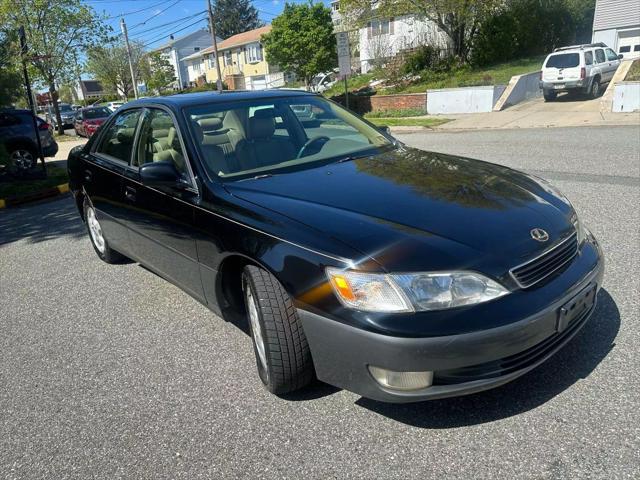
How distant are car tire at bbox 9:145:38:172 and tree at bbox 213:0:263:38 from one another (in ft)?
245

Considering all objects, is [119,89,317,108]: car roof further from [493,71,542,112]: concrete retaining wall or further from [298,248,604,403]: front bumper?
[493,71,542,112]: concrete retaining wall

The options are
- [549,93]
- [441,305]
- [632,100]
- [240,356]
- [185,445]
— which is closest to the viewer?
[441,305]

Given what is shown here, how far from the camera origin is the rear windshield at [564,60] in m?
18.4

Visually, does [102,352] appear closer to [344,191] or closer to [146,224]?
[146,224]

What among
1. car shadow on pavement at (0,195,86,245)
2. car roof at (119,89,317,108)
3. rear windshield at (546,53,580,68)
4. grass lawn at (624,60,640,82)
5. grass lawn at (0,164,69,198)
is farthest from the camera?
rear windshield at (546,53,580,68)

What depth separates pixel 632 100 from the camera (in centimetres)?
1494

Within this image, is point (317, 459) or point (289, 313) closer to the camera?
point (317, 459)

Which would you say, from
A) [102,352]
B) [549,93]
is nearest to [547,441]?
[102,352]

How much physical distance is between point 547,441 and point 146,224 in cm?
295

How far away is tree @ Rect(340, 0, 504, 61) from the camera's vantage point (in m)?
23.8

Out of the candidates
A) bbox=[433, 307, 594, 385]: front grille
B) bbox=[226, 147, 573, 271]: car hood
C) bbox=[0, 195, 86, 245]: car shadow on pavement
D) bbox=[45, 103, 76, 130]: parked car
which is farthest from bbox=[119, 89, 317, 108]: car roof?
bbox=[45, 103, 76, 130]: parked car

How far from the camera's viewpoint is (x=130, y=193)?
4.04m

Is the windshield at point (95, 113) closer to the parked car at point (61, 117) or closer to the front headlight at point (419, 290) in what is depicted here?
the parked car at point (61, 117)

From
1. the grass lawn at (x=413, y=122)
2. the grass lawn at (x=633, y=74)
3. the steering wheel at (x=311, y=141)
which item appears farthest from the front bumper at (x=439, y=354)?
the grass lawn at (x=633, y=74)
